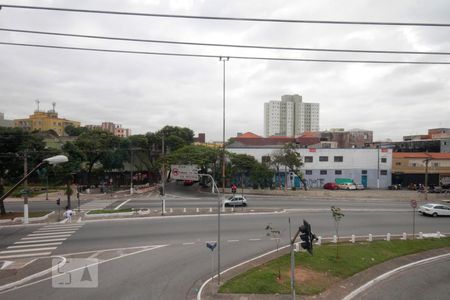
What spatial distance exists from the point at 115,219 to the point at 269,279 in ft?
64.5

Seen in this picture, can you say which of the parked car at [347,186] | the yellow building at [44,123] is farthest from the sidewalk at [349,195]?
the yellow building at [44,123]

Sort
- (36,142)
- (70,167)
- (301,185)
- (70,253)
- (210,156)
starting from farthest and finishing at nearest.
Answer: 1. (301,185)
2. (210,156)
3. (70,167)
4. (36,142)
5. (70,253)

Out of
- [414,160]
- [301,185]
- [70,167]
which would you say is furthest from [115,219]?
[414,160]

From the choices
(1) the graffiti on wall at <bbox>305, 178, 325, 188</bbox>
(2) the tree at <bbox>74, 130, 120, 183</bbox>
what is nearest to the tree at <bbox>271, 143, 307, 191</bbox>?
(1) the graffiti on wall at <bbox>305, 178, 325, 188</bbox>

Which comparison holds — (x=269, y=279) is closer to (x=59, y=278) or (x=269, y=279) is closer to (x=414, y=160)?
(x=59, y=278)

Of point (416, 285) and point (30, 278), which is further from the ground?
point (30, 278)

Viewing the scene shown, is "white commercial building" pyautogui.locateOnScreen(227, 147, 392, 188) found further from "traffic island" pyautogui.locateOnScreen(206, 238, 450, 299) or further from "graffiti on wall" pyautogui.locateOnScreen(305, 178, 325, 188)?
"traffic island" pyautogui.locateOnScreen(206, 238, 450, 299)

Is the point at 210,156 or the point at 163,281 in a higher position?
the point at 210,156

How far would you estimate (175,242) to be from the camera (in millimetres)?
22547

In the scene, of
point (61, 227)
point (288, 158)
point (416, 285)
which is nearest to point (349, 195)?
point (288, 158)

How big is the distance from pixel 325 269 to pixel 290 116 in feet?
534

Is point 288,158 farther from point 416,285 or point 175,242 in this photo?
point 416,285

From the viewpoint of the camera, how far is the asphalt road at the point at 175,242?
47.6ft

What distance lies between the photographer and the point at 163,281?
1555 cm
